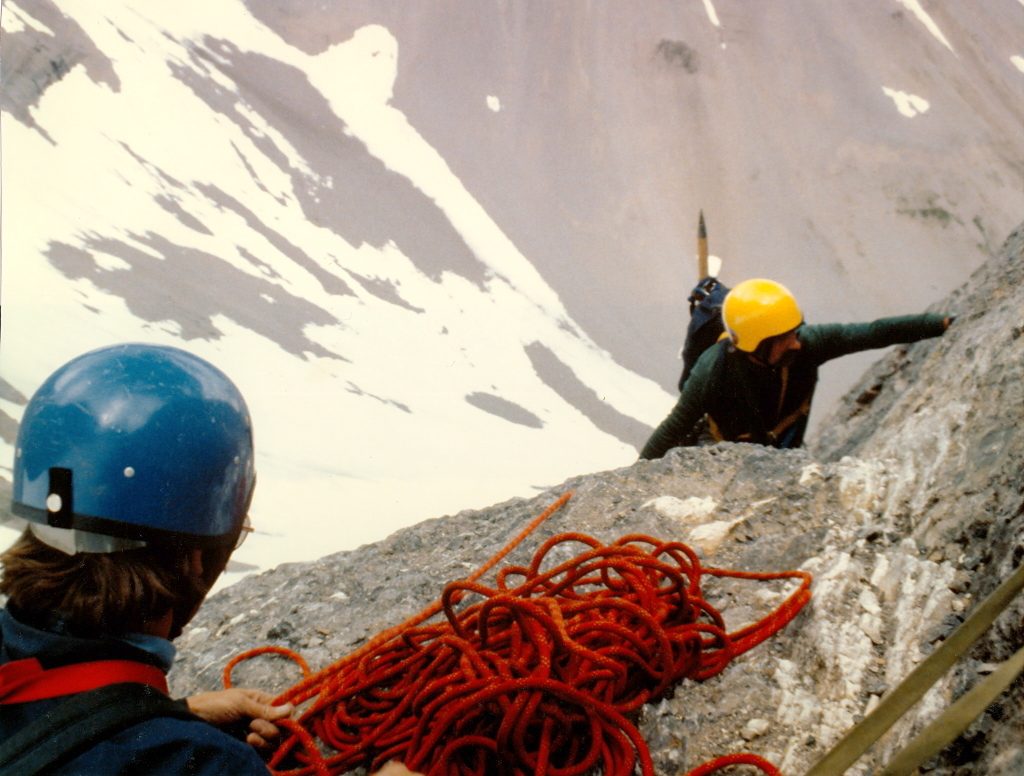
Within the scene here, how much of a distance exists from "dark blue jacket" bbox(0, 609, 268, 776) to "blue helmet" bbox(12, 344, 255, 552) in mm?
177

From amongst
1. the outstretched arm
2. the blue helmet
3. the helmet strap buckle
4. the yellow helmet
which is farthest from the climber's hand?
the outstretched arm

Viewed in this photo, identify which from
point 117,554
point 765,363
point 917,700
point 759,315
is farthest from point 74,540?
point 765,363

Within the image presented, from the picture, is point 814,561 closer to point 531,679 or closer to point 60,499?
point 531,679

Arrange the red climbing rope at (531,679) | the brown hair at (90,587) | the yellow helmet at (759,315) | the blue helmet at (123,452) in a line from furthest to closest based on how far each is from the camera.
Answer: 1. the yellow helmet at (759,315)
2. the red climbing rope at (531,679)
3. the blue helmet at (123,452)
4. the brown hair at (90,587)

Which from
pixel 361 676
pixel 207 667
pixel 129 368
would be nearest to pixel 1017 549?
pixel 361 676

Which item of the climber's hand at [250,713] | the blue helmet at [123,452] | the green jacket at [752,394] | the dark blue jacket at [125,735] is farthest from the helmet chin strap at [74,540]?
the green jacket at [752,394]

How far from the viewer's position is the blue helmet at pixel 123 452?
134cm

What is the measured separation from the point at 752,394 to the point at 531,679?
2249 mm

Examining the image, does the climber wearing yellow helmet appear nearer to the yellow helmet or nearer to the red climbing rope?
the yellow helmet

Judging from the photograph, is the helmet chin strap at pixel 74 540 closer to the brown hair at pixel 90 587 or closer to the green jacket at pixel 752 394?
the brown hair at pixel 90 587

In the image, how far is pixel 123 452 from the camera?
4.47 ft

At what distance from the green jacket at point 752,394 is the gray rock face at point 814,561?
0.97 ft

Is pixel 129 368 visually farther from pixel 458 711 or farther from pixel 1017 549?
pixel 1017 549

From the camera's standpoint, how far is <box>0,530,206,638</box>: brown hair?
124cm
